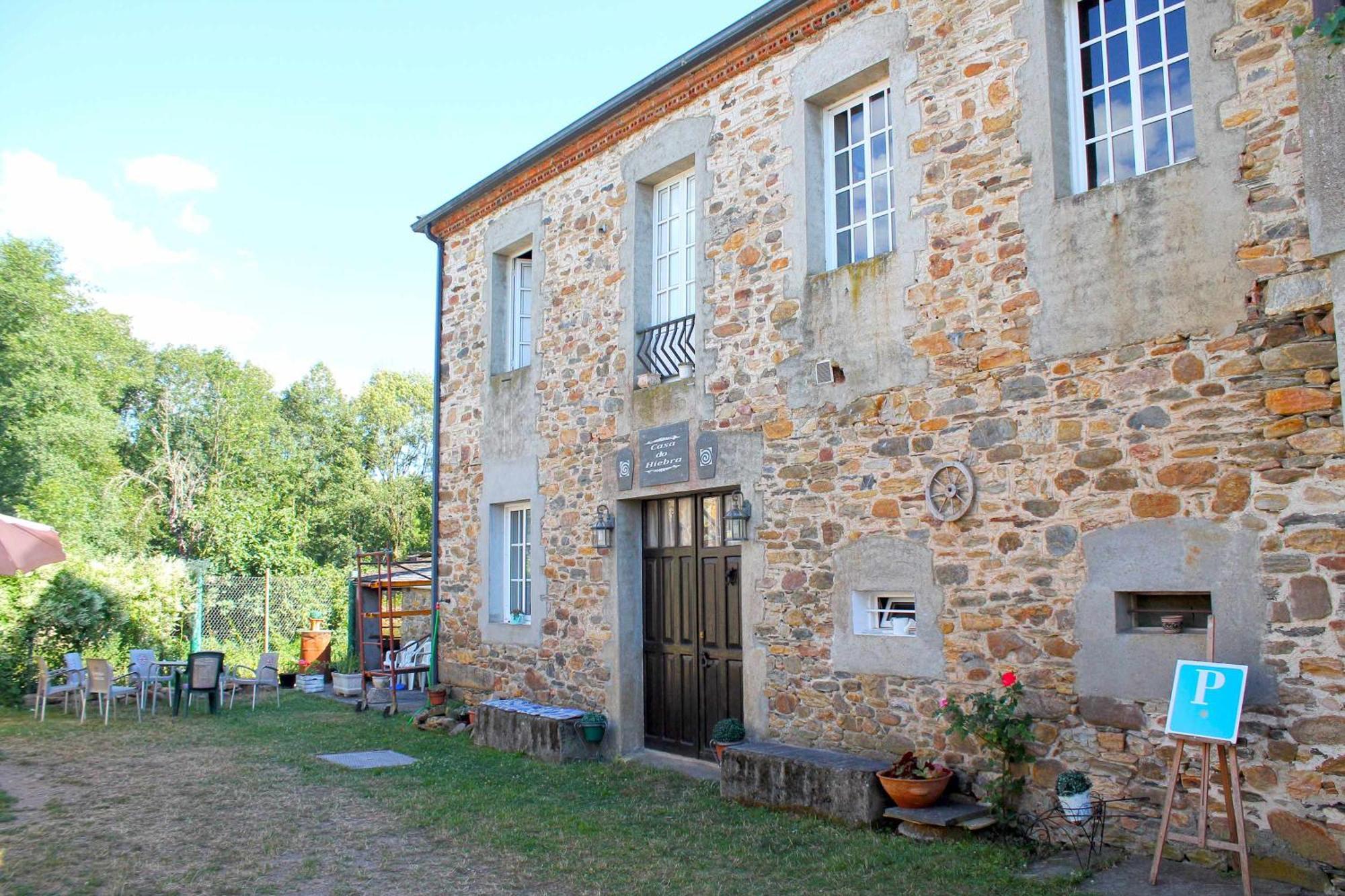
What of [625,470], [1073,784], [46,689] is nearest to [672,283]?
[625,470]

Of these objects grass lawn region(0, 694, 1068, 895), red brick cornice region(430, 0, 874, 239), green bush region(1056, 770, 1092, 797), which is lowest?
grass lawn region(0, 694, 1068, 895)

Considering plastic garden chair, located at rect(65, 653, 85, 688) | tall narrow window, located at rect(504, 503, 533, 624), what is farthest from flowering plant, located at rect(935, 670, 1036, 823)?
plastic garden chair, located at rect(65, 653, 85, 688)

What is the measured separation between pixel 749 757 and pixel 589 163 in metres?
5.91

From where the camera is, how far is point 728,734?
7.40 metres

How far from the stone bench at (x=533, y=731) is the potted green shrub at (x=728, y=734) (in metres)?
1.70

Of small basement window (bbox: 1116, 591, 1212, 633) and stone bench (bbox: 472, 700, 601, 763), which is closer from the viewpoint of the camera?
small basement window (bbox: 1116, 591, 1212, 633)

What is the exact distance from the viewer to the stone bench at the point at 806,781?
237 inches

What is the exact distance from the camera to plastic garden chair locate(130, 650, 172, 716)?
38.7 feet

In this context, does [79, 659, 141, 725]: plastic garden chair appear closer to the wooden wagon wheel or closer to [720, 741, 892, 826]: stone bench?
[720, 741, 892, 826]: stone bench

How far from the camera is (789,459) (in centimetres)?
728

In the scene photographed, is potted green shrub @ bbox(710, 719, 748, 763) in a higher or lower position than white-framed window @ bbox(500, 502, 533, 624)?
lower

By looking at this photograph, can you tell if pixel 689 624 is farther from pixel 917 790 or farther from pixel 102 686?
pixel 102 686

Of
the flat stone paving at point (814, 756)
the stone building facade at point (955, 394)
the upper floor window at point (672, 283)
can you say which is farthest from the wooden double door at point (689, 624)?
the upper floor window at point (672, 283)

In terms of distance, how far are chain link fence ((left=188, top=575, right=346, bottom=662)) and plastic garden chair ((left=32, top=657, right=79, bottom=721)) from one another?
12.1ft
